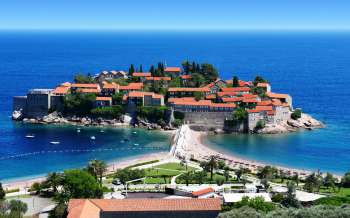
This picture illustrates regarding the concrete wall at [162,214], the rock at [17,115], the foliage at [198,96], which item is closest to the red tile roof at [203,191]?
the concrete wall at [162,214]

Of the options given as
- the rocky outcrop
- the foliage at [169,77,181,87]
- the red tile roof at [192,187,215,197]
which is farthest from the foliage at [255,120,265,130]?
the red tile roof at [192,187,215,197]

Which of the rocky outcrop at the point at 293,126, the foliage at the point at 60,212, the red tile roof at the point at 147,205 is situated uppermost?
the rocky outcrop at the point at 293,126

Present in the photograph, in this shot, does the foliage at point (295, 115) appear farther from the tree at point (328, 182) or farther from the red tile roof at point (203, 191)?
the red tile roof at point (203, 191)

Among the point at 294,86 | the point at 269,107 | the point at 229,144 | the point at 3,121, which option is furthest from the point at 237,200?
the point at 294,86

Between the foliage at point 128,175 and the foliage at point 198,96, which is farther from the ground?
the foliage at point 198,96

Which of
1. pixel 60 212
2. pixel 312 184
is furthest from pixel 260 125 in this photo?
pixel 60 212

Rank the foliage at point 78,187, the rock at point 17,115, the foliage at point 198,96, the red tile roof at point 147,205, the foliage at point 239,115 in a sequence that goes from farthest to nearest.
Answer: the rock at point 17,115 → the foliage at point 198,96 → the foliage at point 239,115 → the foliage at point 78,187 → the red tile roof at point 147,205

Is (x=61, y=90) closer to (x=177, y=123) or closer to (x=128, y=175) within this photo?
(x=177, y=123)
